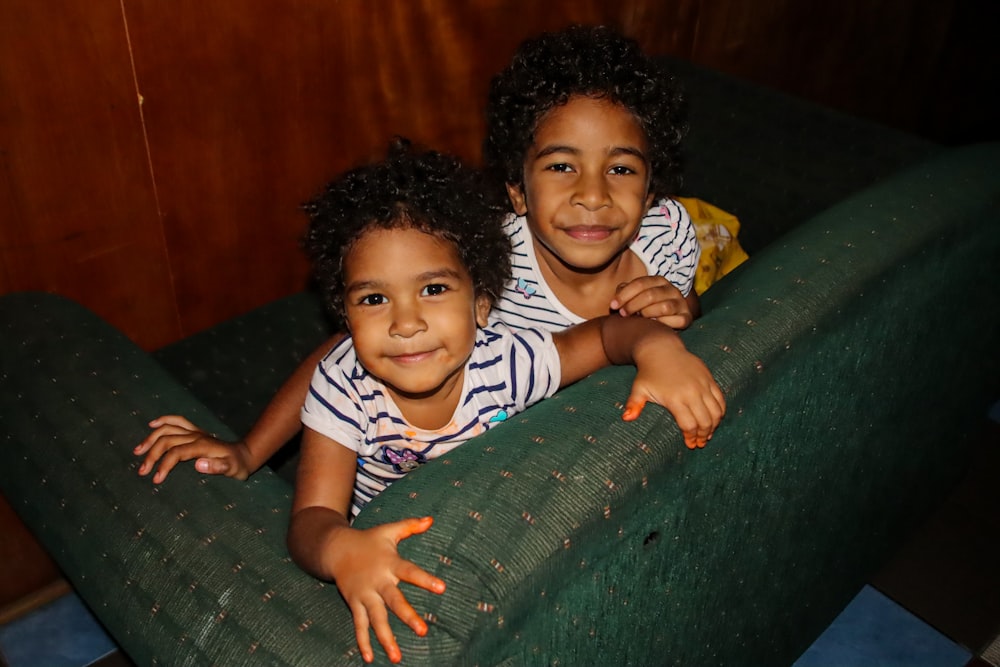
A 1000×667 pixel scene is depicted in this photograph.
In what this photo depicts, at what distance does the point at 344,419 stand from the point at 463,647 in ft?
1.42

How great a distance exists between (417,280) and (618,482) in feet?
1.27

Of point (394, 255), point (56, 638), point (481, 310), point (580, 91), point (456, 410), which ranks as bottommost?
point (56, 638)

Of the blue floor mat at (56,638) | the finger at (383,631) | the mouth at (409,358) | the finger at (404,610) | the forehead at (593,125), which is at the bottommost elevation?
the blue floor mat at (56,638)

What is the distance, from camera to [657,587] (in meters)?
0.95

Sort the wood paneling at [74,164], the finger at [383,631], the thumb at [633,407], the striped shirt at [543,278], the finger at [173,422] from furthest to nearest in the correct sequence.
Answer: the striped shirt at [543,278] < the wood paneling at [74,164] < the finger at [173,422] < the thumb at [633,407] < the finger at [383,631]

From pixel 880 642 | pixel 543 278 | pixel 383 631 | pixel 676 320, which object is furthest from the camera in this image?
pixel 880 642

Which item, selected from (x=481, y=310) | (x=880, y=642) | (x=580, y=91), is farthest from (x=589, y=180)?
(x=880, y=642)

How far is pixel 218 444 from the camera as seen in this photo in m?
1.04

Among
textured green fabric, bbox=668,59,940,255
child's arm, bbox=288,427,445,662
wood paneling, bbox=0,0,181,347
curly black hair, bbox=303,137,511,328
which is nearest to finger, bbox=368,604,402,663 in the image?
child's arm, bbox=288,427,445,662

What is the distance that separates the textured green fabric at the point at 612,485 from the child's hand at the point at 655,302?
0.20 ft

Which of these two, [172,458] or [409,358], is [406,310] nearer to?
[409,358]

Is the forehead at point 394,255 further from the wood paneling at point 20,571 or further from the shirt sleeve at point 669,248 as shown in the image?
the wood paneling at point 20,571

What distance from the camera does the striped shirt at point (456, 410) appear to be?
3.63ft

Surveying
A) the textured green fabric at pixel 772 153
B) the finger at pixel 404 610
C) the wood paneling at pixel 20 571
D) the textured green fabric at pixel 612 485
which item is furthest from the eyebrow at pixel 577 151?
the wood paneling at pixel 20 571
